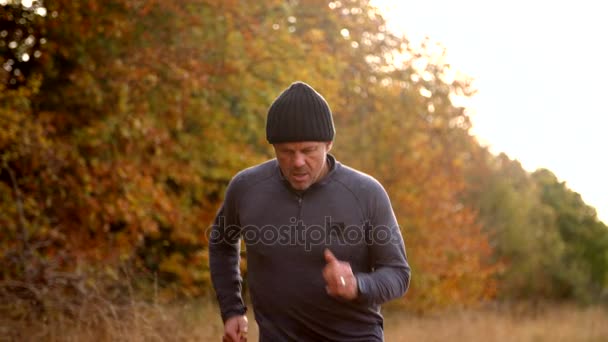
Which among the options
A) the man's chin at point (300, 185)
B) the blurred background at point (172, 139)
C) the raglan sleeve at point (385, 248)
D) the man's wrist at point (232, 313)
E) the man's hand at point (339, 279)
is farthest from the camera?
the blurred background at point (172, 139)

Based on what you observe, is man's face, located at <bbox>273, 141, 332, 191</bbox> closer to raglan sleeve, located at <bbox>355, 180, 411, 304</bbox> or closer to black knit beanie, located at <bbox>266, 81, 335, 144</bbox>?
black knit beanie, located at <bbox>266, 81, 335, 144</bbox>

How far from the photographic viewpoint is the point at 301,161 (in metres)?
3.54

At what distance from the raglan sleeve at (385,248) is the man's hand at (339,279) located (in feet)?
0.47

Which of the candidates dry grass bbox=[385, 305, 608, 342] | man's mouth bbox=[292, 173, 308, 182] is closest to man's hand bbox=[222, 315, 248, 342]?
man's mouth bbox=[292, 173, 308, 182]

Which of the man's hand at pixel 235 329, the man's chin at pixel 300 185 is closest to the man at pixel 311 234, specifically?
the man's chin at pixel 300 185

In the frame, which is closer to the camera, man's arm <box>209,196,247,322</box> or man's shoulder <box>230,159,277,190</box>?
man's shoulder <box>230,159,277,190</box>

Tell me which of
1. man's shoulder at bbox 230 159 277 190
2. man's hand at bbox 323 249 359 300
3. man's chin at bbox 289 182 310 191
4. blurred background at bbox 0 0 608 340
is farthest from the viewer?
blurred background at bbox 0 0 608 340

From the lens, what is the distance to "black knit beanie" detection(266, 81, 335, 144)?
3.55 m

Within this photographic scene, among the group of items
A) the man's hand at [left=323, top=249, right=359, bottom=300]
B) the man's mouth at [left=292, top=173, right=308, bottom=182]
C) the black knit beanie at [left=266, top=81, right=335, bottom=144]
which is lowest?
the man's hand at [left=323, top=249, right=359, bottom=300]

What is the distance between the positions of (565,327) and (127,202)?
6.70 meters

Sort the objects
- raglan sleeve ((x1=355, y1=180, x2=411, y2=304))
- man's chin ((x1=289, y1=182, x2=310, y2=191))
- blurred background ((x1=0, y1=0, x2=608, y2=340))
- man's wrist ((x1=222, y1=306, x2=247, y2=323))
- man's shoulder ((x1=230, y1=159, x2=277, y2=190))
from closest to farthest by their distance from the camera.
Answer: raglan sleeve ((x1=355, y1=180, x2=411, y2=304))
man's chin ((x1=289, y1=182, x2=310, y2=191))
man's shoulder ((x1=230, y1=159, x2=277, y2=190))
man's wrist ((x1=222, y1=306, x2=247, y2=323))
blurred background ((x1=0, y1=0, x2=608, y2=340))

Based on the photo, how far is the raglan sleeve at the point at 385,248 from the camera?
136 inches

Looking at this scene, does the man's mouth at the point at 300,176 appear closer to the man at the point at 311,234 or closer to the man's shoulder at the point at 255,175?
the man at the point at 311,234

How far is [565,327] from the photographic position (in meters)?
13.4
